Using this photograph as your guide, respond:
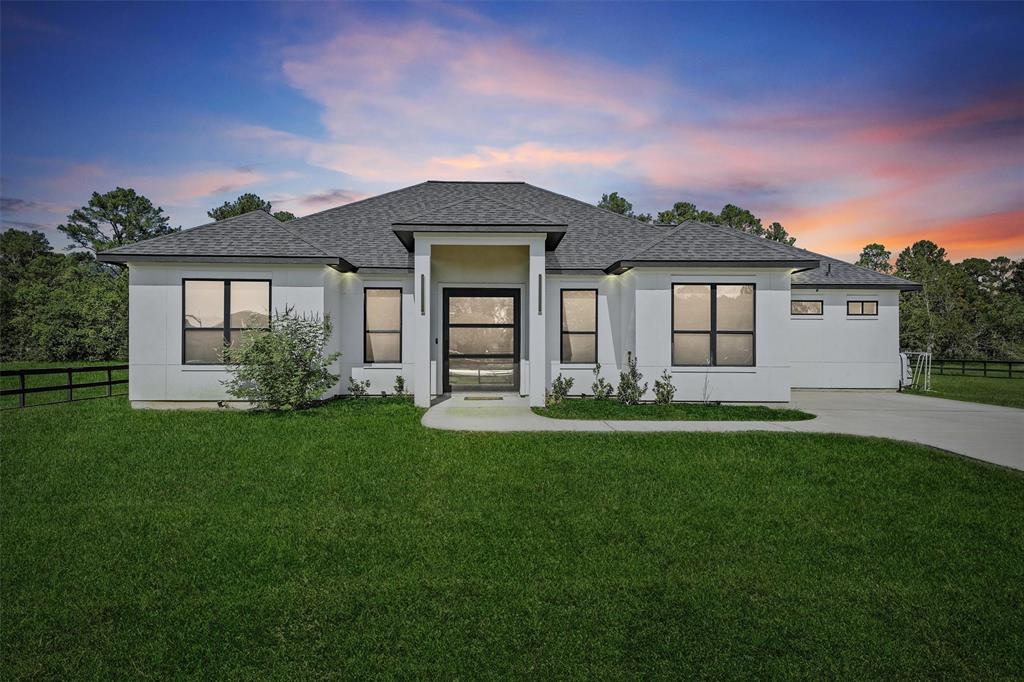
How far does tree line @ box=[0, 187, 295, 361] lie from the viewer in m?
30.8

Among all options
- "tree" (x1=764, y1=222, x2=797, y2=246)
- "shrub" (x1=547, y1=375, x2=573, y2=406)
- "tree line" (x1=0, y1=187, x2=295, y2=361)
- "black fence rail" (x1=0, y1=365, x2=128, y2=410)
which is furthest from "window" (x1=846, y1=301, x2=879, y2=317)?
"tree line" (x1=0, y1=187, x2=295, y2=361)

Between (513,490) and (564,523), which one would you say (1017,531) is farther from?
(513,490)

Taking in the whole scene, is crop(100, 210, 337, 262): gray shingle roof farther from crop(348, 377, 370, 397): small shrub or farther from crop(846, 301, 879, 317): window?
crop(846, 301, 879, 317): window

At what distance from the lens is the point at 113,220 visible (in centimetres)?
4512

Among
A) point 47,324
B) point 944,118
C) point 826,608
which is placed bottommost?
point 826,608

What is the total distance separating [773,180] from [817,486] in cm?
1778

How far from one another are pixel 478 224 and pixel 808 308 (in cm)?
1199

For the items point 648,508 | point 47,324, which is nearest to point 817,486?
point 648,508

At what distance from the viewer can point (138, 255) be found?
11.8 m

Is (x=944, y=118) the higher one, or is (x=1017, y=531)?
(x=944, y=118)

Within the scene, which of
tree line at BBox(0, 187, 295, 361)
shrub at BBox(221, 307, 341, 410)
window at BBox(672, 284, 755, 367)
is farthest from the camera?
tree line at BBox(0, 187, 295, 361)

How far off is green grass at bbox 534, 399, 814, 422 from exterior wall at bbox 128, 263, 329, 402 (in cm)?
639

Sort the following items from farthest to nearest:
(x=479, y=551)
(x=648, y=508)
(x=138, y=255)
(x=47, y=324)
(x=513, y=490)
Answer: (x=47, y=324) → (x=138, y=255) → (x=513, y=490) → (x=648, y=508) → (x=479, y=551)

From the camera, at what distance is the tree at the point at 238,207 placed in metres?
33.7
